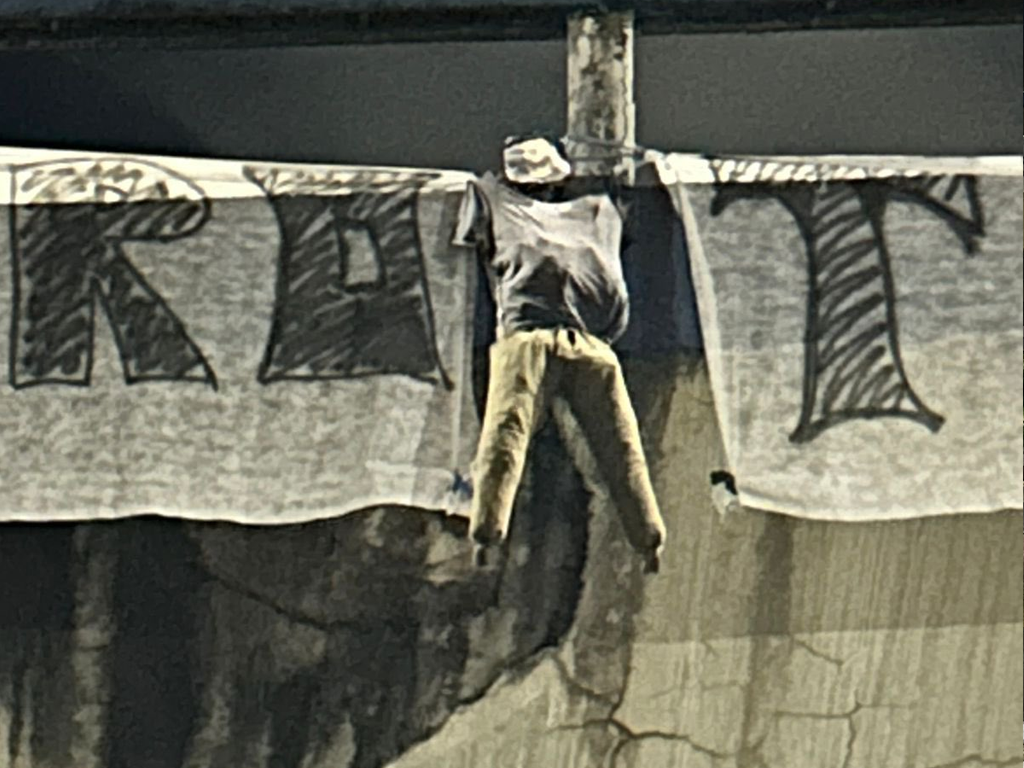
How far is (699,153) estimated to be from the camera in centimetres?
351

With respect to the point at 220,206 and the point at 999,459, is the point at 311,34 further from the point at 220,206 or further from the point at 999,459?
the point at 999,459

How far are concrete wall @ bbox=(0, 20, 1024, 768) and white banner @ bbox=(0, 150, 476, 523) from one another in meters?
0.11

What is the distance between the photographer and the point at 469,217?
3410mm

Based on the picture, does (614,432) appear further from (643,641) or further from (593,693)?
(593,693)

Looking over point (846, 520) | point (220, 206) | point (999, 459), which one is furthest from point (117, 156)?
point (999, 459)

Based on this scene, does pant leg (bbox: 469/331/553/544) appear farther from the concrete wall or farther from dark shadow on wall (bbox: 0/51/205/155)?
dark shadow on wall (bbox: 0/51/205/155)

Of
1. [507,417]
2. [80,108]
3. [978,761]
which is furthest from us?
[80,108]

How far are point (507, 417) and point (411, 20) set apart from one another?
939mm

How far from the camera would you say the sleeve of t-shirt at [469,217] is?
340 cm

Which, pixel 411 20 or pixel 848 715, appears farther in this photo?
pixel 411 20

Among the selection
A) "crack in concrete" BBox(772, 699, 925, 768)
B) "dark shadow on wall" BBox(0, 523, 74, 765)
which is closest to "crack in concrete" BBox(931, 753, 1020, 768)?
"crack in concrete" BBox(772, 699, 925, 768)

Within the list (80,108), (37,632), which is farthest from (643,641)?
(80,108)

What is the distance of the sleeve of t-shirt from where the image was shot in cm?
340

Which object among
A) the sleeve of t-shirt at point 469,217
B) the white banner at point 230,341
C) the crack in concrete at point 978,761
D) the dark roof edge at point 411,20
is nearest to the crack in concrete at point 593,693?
the white banner at point 230,341
